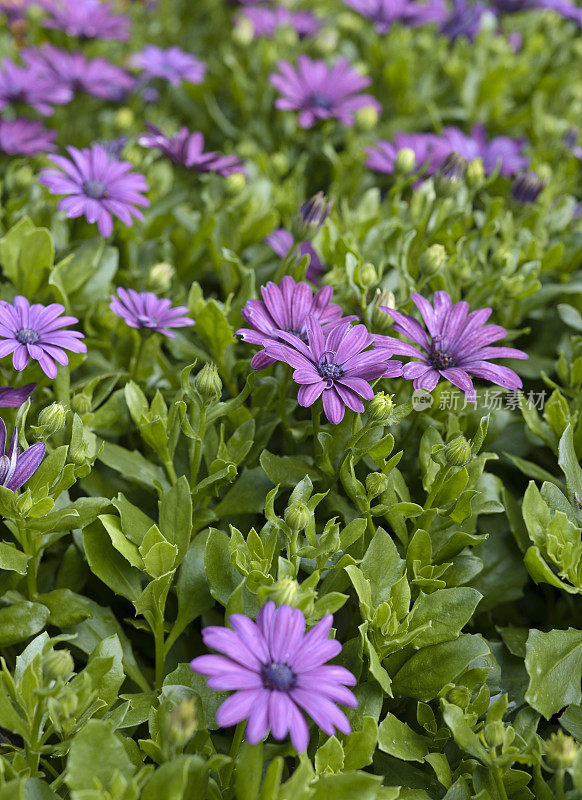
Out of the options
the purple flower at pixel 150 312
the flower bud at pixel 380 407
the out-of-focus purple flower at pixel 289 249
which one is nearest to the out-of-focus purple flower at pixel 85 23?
the out-of-focus purple flower at pixel 289 249

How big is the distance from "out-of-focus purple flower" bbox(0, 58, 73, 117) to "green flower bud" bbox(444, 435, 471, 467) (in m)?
1.30

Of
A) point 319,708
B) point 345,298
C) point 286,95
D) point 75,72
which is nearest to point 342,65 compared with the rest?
point 286,95

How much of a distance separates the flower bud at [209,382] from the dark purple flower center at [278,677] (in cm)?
→ 38

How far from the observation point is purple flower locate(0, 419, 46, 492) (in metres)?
0.99

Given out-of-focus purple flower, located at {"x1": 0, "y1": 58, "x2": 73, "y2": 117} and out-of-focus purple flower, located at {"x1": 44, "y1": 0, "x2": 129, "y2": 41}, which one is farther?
out-of-focus purple flower, located at {"x1": 44, "y1": 0, "x2": 129, "y2": 41}

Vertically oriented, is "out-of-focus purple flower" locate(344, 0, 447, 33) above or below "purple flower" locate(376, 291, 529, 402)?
above

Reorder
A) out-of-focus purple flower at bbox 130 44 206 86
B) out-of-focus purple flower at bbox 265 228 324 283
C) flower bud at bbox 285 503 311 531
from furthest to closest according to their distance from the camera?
1. out-of-focus purple flower at bbox 130 44 206 86
2. out-of-focus purple flower at bbox 265 228 324 283
3. flower bud at bbox 285 503 311 531

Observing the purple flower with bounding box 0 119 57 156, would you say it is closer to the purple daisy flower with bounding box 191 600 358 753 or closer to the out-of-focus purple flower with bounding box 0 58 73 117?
the out-of-focus purple flower with bounding box 0 58 73 117

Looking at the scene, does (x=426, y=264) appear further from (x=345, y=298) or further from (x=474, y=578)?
(x=474, y=578)

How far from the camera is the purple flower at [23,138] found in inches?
67.3

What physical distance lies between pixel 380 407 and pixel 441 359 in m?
0.14

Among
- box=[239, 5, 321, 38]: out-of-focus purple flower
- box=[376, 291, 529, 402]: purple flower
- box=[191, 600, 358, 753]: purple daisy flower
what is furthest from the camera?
box=[239, 5, 321, 38]: out-of-focus purple flower

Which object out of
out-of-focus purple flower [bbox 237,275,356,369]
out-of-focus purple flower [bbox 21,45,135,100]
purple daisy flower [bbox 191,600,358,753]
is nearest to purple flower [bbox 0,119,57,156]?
out-of-focus purple flower [bbox 21,45,135,100]

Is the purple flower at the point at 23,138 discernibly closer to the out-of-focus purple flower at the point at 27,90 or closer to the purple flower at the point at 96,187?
the out-of-focus purple flower at the point at 27,90
